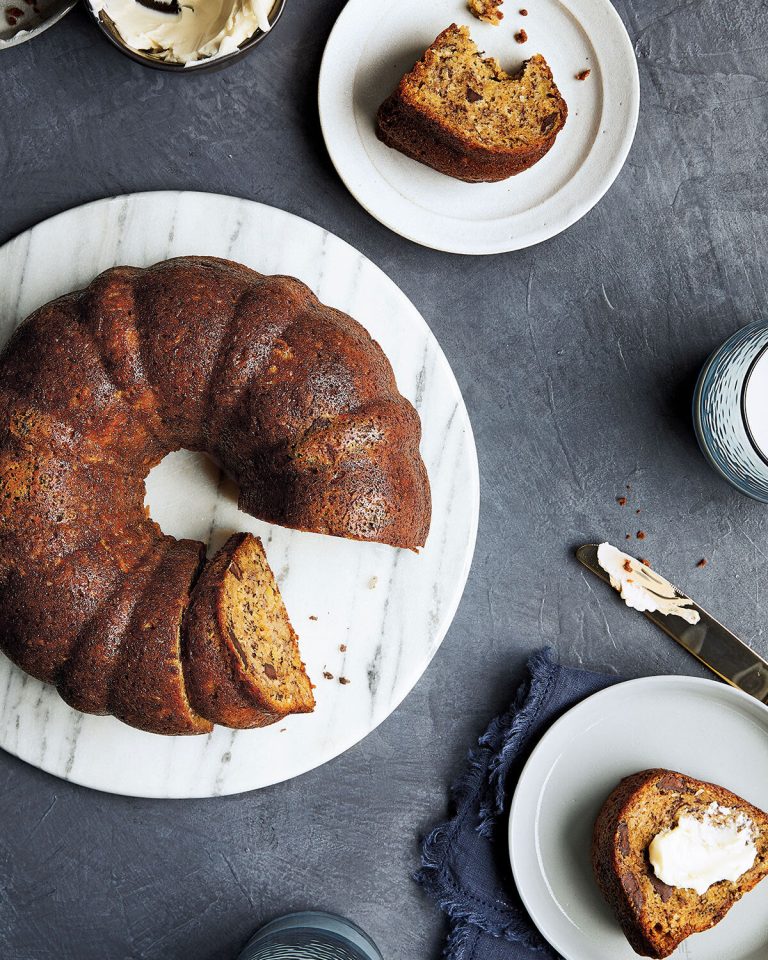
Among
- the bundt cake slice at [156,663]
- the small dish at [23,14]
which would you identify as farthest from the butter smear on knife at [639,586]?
the small dish at [23,14]

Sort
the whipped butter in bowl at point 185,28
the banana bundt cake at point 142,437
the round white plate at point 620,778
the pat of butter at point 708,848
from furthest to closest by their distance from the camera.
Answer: the round white plate at point 620,778, the pat of butter at point 708,848, the whipped butter in bowl at point 185,28, the banana bundt cake at point 142,437

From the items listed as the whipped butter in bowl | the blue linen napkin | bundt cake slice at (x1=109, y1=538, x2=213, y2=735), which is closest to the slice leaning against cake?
the whipped butter in bowl

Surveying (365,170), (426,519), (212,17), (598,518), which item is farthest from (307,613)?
(212,17)

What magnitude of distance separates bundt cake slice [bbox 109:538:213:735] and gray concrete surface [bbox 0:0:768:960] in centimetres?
64

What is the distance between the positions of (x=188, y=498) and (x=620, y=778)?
5.10 feet

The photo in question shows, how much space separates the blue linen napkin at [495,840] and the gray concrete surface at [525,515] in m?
0.08

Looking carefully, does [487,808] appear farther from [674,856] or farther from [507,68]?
[507,68]

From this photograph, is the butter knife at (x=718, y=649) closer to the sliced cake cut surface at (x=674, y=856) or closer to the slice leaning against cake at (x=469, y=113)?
the sliced cake cut surface at (x=674, y=856)

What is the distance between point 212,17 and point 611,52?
1.18 metres

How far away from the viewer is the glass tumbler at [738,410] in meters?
2.43

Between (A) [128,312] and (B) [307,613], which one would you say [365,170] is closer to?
(A) [128,312]

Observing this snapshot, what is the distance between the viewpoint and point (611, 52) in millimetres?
2566

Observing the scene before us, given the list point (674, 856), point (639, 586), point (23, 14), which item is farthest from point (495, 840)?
point (23, 14)

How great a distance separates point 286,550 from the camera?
253 centimetres
